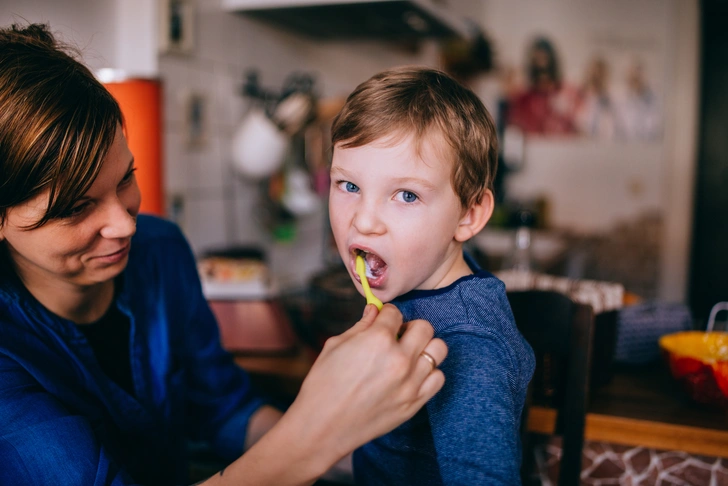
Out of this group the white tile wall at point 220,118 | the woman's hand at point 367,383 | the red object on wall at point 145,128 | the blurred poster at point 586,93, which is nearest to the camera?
the woman's hand at point 367,383

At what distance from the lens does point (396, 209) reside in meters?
0.72

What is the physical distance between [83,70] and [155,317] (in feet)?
1.41

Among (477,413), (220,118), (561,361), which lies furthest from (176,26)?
(477,413)

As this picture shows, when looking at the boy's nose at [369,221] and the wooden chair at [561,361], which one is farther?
the wooden chair at [561,361]

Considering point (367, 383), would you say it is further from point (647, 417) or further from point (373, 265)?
point (647, 417)

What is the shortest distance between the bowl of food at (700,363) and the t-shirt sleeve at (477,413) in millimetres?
475

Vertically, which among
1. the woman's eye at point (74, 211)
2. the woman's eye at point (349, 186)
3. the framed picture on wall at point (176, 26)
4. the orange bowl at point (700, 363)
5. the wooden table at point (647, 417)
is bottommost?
the wooden table at point (647, 417)

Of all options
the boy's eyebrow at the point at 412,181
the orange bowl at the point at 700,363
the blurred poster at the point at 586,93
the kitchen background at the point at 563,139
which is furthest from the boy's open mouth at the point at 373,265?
the blurred poster at the point at 586,93

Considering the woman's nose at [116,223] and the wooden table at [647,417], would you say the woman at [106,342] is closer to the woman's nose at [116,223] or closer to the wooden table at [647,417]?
the woman's nose at [116,223]

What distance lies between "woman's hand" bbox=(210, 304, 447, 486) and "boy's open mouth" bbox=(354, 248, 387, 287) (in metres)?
0.12

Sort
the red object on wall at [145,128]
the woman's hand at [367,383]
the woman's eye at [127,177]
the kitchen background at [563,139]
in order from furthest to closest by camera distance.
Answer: the kitchen background at [563,139], the red object on wall at [145,128], the woman's eye at [127,177], the woman's hand at [367,383]

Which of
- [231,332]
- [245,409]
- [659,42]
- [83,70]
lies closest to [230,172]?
[231,332]

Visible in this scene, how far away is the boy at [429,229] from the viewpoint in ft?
2.23

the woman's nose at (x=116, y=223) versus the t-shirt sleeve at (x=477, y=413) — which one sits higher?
the woman's nose at (x=116, y=223)
